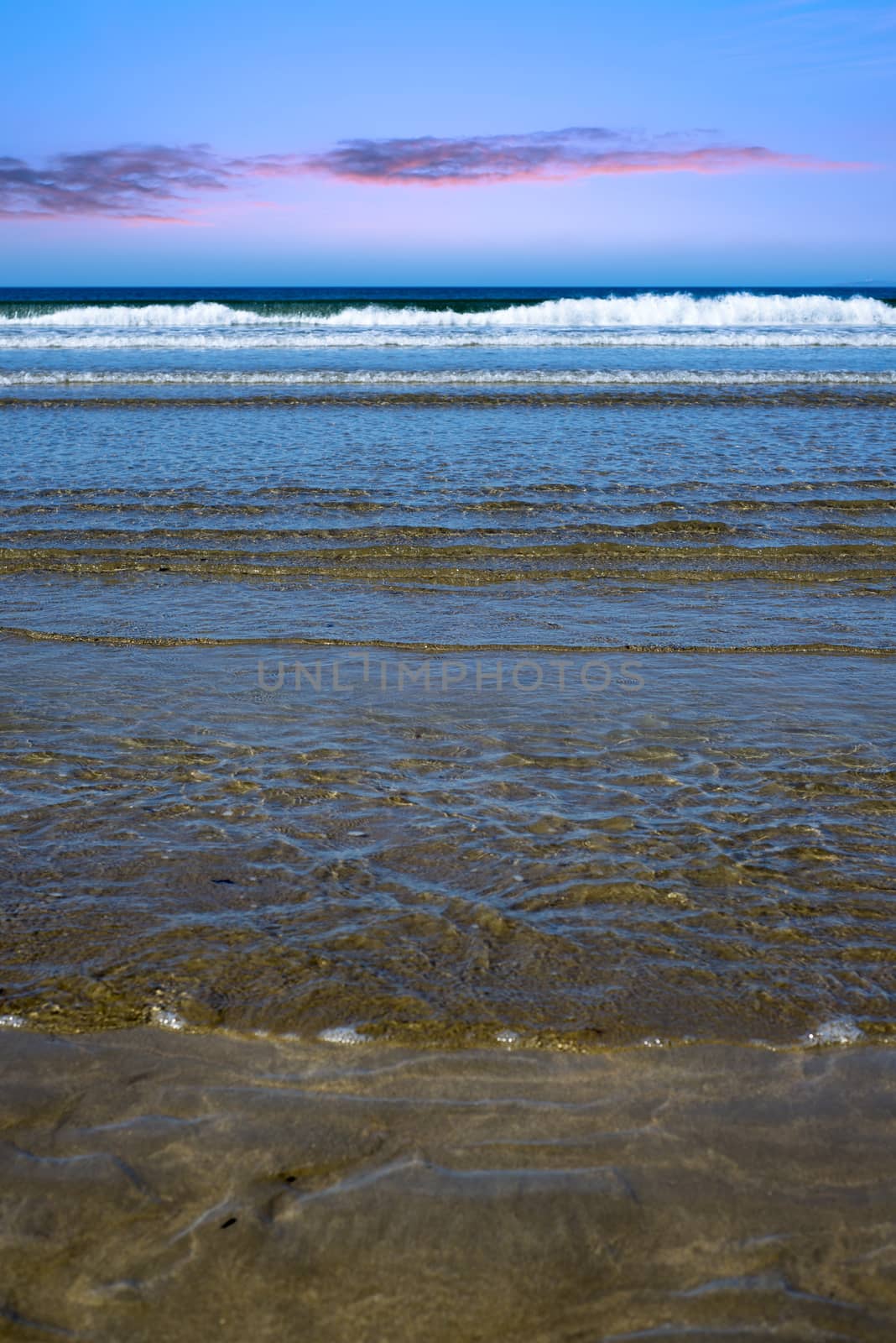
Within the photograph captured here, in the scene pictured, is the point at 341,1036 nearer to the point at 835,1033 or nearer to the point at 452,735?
the point at 835,1033

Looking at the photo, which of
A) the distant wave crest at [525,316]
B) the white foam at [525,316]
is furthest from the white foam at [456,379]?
the white foam at [525,316]

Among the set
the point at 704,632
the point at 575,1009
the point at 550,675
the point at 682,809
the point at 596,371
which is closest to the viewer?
the point at 575,1009

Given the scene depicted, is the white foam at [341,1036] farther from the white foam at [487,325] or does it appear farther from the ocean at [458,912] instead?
the white foam at [487,325]

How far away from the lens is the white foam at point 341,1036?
296cm

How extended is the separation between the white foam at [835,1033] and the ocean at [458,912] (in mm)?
13

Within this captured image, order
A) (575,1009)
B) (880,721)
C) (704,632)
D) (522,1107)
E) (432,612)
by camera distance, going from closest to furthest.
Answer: (522,1107) < (575,1009) < (880,721) < (704,632) < (432,612)

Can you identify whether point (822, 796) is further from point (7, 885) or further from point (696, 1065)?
point (7, 885)

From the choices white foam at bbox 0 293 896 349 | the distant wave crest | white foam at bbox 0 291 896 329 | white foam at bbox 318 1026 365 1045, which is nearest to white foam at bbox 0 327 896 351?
white foam at bbox 0 293 896 349

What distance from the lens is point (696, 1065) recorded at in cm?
289

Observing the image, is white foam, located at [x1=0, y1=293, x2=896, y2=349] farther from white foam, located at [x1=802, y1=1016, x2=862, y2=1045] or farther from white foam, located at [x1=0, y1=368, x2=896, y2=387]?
white foam, located at [x1=802, y1=1016, x2=862, y2=1045]

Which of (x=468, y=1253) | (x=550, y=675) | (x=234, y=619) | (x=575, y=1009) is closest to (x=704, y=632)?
(x=550, y=675)

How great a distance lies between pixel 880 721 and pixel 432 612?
3.09 meters

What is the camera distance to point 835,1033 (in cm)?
302

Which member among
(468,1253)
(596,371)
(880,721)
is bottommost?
(468,1253)
